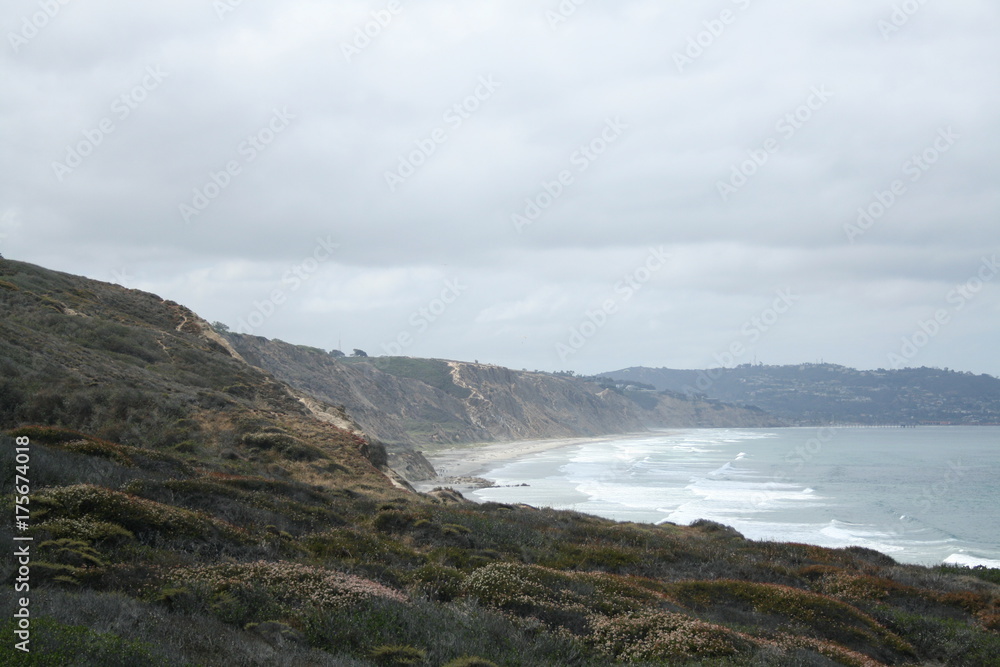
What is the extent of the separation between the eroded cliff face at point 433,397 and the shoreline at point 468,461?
6.65 meters

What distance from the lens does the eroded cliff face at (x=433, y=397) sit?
323ft

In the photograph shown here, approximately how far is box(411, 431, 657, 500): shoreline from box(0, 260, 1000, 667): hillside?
1281 inches

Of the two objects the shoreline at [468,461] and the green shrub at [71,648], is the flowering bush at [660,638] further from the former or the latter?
the shoreline at [468,461]

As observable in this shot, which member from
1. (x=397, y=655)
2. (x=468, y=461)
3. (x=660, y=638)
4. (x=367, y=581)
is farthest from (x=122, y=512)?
(x=468, y=461)

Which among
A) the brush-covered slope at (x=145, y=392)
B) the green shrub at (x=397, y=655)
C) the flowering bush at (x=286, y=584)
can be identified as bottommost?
the green shrub at (x=397, y=655)

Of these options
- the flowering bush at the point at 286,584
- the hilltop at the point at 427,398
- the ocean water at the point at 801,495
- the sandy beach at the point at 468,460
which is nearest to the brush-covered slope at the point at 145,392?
the flowering bush at the point at 286,584

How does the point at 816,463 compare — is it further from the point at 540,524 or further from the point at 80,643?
the point at 80,643

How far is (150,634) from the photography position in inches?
258

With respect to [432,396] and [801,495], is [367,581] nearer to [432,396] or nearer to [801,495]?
[801,495]

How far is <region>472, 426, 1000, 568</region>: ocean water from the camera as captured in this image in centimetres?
3800

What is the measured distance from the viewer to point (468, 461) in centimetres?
8744

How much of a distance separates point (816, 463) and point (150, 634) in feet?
310

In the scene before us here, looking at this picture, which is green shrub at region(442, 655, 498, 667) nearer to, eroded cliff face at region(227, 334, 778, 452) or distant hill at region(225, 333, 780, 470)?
distant hill at region(225, 333, 780, 470)

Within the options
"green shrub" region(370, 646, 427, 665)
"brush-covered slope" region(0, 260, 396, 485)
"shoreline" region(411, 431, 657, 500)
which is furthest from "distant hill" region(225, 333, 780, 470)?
"green shrub" region(370, 646, 427, 665)
